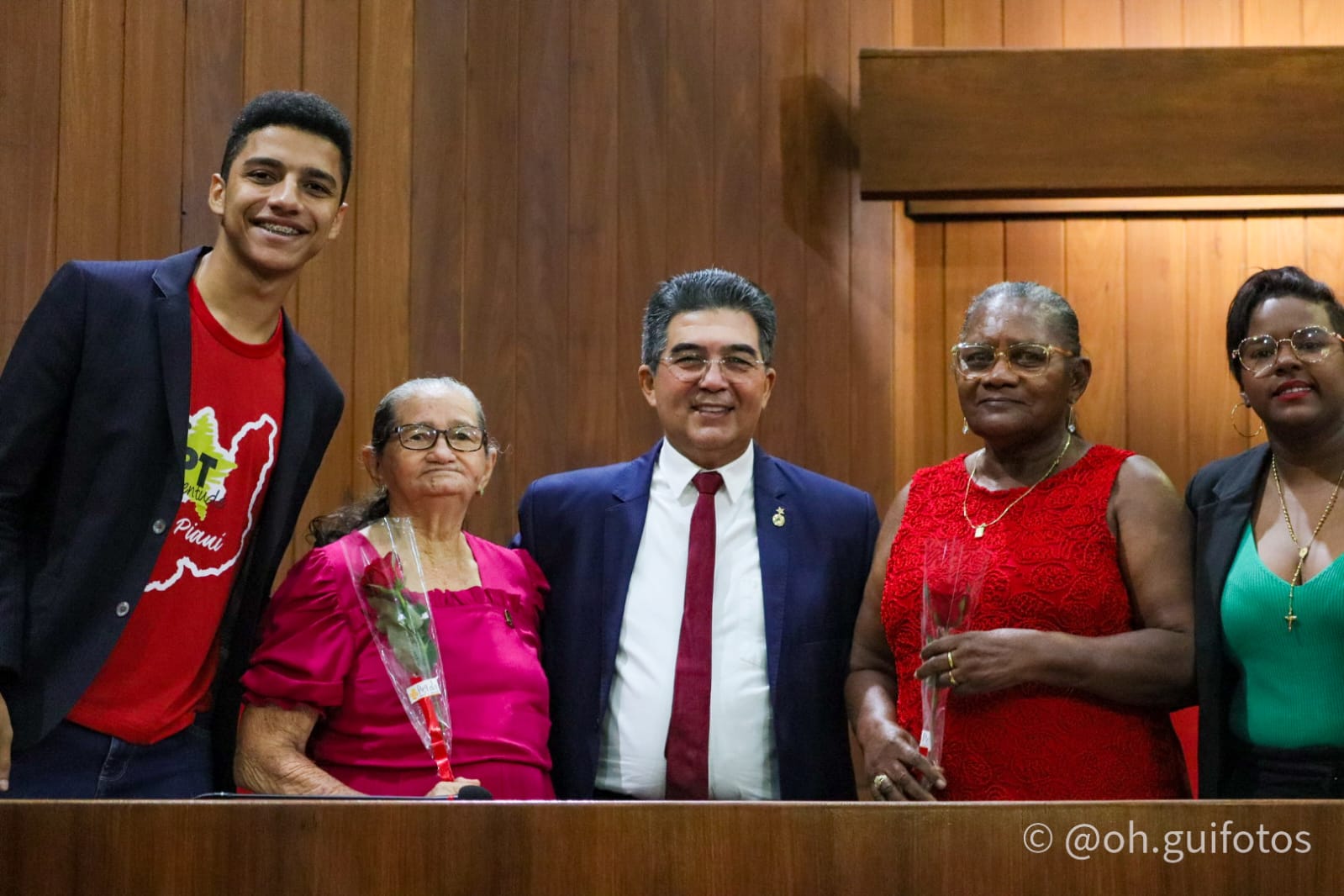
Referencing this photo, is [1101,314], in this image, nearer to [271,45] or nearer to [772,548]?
[772,548]

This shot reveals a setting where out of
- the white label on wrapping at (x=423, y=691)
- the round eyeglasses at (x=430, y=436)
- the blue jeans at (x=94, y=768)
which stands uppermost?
the round eyeglasses at (x=430, y=436)

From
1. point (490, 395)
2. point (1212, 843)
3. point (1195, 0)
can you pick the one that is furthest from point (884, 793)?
point (1195, 0)

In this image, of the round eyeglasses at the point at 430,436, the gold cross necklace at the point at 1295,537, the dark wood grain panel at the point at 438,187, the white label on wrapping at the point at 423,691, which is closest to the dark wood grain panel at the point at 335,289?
the dark wood grain panel at the point at 438,187

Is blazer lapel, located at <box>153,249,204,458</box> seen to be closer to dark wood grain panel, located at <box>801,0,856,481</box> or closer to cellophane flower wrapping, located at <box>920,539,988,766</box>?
cellophane flower wrapping, located at <box>920,539,988,766</box>

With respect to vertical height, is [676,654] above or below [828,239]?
below

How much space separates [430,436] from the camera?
2510mm

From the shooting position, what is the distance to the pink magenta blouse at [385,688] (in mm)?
2242

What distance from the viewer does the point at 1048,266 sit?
12.7ft

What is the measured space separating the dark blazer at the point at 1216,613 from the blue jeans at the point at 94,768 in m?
1.58

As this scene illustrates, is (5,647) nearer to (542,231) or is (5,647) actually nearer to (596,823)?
(596,823)

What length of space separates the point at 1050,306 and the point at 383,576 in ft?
3.93

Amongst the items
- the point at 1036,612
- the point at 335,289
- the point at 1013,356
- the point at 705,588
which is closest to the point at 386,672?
the point at 705,588

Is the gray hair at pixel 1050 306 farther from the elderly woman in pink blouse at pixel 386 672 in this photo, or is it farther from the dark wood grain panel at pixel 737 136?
the dark wood grain panel at pixel 737 136
